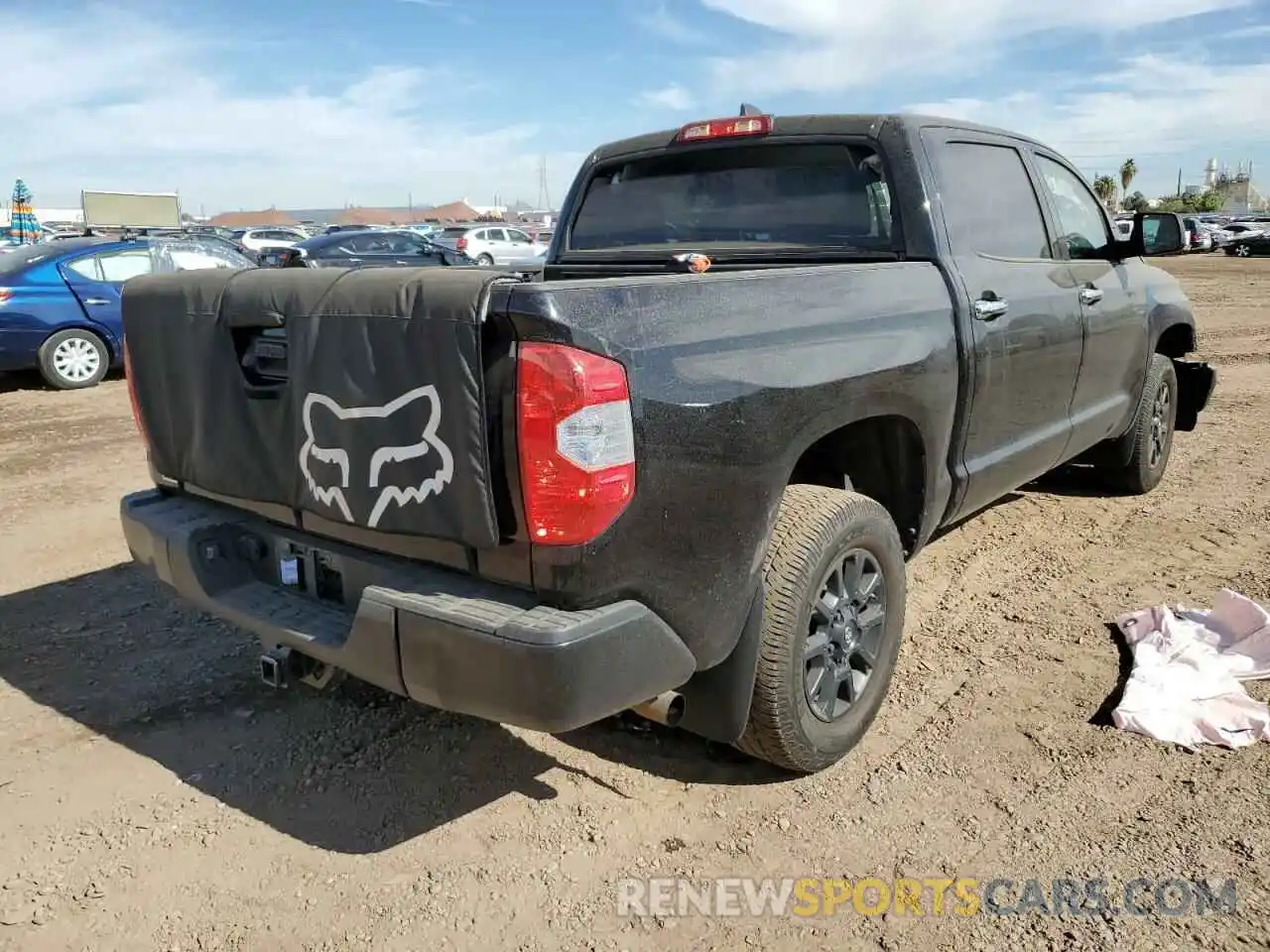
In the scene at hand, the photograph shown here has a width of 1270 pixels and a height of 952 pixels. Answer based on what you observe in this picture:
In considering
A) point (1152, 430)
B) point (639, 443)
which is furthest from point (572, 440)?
point (1152, 430)

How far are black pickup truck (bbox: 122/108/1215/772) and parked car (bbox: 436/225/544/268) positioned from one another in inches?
851

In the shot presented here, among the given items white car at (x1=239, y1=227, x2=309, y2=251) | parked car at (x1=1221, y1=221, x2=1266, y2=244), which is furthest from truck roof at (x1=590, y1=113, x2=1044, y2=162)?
parked car at (x1=1221, y1=221, x2=1266, y2=244)

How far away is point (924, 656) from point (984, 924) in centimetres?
156

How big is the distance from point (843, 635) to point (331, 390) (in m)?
1.67

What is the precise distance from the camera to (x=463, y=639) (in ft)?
7.42

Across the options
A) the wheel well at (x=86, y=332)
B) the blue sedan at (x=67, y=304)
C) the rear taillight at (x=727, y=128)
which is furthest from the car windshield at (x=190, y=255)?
the rear taillight at (x=727, y=128)

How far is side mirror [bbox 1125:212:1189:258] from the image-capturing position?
4.76 metres

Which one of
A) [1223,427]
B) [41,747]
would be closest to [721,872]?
[41,747]

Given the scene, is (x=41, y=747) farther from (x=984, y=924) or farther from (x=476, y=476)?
(x=984, y=924)

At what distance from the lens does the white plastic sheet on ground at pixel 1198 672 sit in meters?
3.31

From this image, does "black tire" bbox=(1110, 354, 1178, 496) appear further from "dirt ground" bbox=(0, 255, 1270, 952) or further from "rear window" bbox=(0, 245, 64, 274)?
"rear window" bbox=(0, 245, 64, 274)

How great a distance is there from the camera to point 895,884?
2.64 metres

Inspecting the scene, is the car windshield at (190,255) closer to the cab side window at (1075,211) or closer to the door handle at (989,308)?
the cab side window at (1075,211)

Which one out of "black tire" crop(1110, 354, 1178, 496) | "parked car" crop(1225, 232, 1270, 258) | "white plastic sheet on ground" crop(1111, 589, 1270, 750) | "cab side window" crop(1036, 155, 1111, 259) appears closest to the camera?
"white plastic sheet on ground" crop(1111, 589, 1270, 750)
